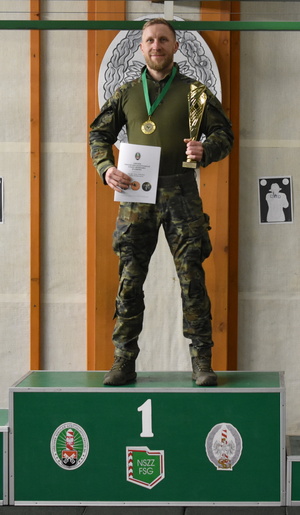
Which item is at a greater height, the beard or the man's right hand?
the beard

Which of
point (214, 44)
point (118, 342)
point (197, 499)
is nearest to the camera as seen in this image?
point (197, 499)

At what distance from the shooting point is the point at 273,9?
13.8ft

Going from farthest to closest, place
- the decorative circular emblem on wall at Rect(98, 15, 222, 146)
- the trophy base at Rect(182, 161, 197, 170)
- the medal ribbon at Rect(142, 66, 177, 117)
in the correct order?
the decorative circular emblem on wall at Rect(98, 15, 222, 146)
the medal ribbon at Rect(142, 66, 177, 117)
the trophy base at Rect(182, 161, 197, 170)

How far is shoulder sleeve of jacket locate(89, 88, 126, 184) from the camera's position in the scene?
10.8ft

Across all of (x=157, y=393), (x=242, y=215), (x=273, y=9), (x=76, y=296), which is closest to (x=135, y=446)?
(x=157, y=393)

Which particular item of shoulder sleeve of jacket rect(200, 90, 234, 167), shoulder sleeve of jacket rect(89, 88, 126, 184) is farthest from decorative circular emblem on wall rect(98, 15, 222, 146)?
shoulder sleeve of jacket rect(200, 90, 234, 167)

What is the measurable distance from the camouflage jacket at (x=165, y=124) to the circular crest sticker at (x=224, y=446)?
107 centimetres

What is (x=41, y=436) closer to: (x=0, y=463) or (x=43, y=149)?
(x=0, y=463)

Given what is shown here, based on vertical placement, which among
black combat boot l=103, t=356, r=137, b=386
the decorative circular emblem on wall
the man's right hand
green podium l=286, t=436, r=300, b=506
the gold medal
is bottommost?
green podium l=286, t=436, r=300, b=506

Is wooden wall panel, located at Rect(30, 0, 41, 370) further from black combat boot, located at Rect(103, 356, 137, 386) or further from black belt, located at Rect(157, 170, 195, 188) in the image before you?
black belt, located at Rect(157, 170, 195, 188)

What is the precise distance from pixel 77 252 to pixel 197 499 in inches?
65.1

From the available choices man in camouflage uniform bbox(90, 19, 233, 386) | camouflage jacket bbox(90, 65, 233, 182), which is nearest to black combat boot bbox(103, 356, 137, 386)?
man in camouflage uniform bbox(90, 19, 233, 386)

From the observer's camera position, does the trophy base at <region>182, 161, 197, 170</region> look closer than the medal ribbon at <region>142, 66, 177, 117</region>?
Yes

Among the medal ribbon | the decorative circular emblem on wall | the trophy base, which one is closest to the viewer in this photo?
the trophy base
